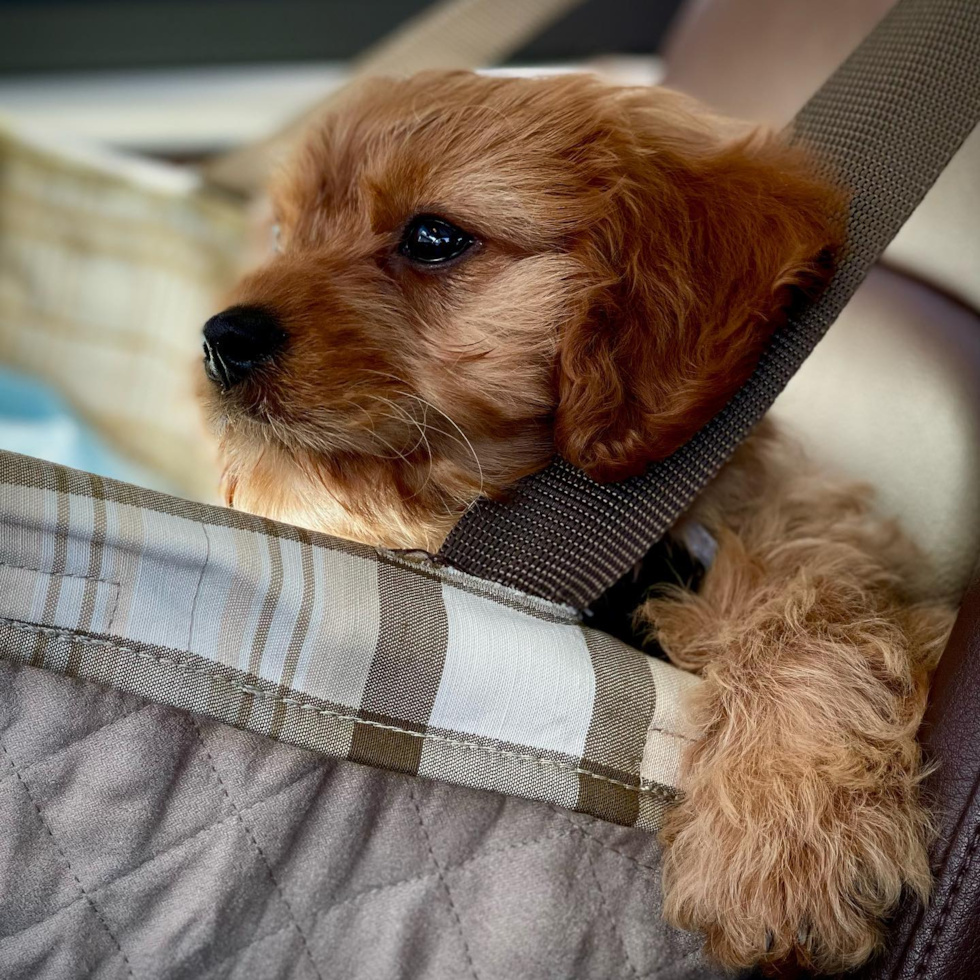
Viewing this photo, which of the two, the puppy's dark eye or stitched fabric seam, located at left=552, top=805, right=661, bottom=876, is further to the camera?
the puppy's dark eye

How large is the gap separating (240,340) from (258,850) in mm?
411

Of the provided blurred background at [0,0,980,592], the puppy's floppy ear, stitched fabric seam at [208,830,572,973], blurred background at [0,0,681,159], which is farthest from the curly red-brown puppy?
blurred background at [0,0,681,159]

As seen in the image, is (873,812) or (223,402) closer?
(873,812)

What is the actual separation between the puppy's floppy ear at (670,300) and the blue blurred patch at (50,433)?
1081 millimetres

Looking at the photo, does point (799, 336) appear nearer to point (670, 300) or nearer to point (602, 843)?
point (670, 300)

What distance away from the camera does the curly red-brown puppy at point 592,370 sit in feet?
2.49

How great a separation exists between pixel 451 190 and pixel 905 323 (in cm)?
55

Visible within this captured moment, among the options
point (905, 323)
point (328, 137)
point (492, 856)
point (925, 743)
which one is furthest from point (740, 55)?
point (492, 856)

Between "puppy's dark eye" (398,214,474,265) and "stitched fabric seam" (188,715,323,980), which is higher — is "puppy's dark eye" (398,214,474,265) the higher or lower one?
the higher one

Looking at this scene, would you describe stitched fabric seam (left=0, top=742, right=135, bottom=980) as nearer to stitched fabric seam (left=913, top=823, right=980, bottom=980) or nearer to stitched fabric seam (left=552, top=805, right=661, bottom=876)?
stitched fabric seam (left=552, top=805, right=661, bottom=876)

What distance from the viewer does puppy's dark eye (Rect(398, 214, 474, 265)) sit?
896 mm

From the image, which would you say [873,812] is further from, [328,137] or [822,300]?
[328,137]

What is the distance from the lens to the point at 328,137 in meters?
1.01

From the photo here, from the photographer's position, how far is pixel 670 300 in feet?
2.73
